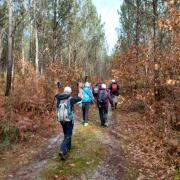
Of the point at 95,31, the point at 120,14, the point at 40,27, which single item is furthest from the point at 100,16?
the point at 40,27

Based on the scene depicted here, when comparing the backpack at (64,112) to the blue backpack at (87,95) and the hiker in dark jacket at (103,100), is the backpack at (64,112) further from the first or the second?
the hiker in dark jacket at (103,100)

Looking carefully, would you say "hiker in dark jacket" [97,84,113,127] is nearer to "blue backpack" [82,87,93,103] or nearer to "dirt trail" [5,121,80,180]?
"blue backpack" [82,87,93,103]

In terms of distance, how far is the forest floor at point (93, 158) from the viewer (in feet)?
30.7

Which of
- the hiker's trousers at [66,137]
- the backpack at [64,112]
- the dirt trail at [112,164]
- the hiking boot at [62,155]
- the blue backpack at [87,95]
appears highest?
the blue backpack at [87,95]

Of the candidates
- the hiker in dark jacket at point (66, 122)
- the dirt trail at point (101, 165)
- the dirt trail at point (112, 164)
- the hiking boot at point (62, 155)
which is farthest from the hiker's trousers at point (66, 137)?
the dirt trail at point (112, 164)

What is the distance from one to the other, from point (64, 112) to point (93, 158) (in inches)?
60.1

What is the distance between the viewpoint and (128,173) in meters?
9.56

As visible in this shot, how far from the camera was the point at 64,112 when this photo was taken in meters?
10.2

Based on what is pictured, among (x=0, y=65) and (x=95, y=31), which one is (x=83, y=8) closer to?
(x=95, y=31)

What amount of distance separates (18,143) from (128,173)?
14.2 ft

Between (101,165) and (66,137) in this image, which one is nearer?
(101,165)

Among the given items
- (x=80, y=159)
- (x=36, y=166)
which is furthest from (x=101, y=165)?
(x=36, y=166)

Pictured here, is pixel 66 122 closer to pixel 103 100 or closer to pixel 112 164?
pixel 112 164

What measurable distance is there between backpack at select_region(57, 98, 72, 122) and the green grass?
1.11 meters
